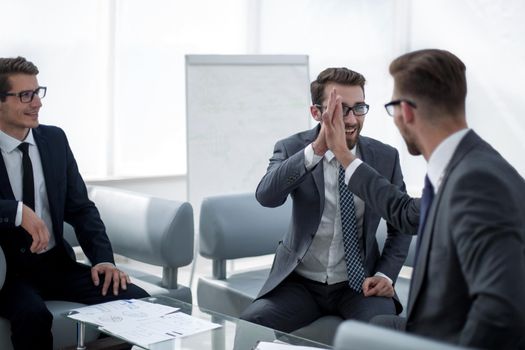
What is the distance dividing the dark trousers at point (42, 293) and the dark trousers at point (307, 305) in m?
0.61

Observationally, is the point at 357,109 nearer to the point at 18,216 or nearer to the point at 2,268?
the point at 18,216

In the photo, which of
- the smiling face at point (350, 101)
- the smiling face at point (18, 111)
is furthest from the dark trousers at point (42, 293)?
the smiling face at point (350, 101)

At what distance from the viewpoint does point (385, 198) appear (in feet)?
7.69

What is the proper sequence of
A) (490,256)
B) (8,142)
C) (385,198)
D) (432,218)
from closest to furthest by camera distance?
(490,256), (432,218), (385,198), (8,142)

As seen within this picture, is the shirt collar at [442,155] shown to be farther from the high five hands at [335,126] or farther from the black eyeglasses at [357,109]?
the black eyeglasses at [357,109]

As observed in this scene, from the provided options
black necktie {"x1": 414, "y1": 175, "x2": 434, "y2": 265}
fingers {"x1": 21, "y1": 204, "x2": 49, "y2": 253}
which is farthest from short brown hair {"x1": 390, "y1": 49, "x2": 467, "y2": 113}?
A: fingers {"x1": 21, "y1": 204, "x2": 49, "y2": 253}

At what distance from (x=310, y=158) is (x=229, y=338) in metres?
0.73

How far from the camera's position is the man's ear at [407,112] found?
1.81m

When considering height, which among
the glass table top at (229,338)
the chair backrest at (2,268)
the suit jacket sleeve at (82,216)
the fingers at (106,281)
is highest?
the suit jacket sleeve at (82,216)

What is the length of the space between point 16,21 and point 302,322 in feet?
10.7

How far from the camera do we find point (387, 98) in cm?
576

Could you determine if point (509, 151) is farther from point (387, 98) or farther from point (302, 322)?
point (302, 322)

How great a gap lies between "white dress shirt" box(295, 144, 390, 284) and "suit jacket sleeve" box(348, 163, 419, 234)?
1.65 ft

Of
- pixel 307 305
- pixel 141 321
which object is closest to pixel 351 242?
pixel 307 305
